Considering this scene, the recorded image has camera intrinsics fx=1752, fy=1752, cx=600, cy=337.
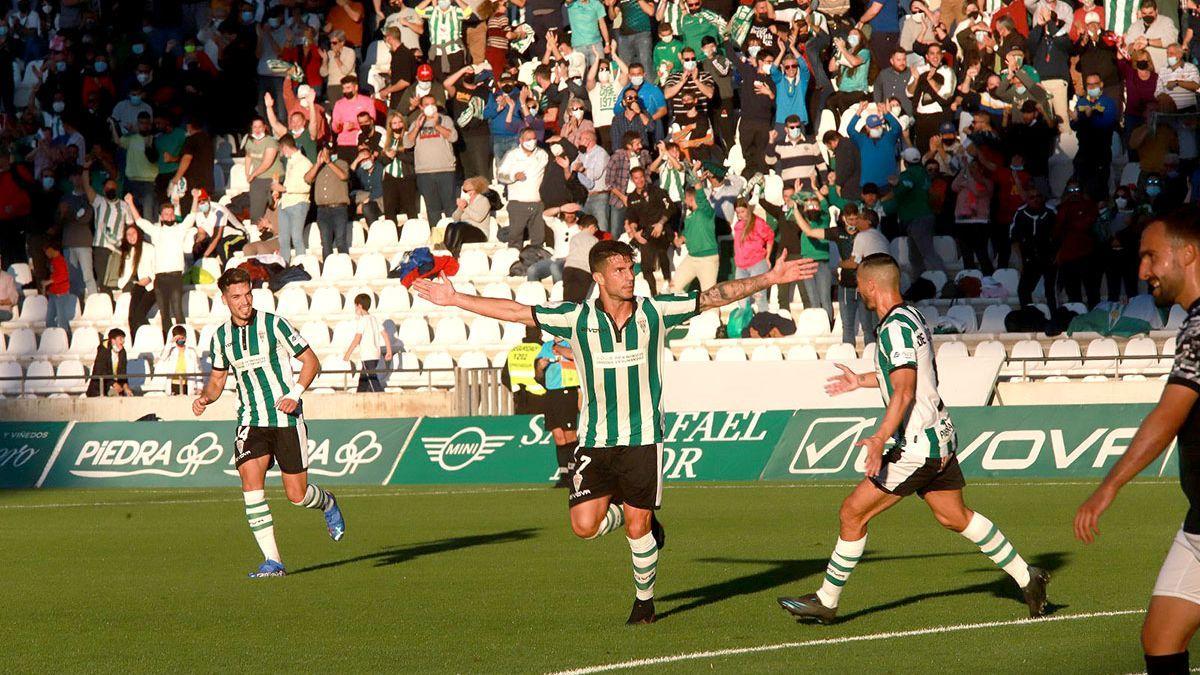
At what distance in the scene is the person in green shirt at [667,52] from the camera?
26273 mm

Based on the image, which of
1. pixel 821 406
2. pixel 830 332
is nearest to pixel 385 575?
pixel 821 406

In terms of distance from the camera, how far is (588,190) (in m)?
25.3

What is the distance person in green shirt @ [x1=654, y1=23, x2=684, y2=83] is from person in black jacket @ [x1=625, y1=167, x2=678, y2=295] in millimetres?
2403

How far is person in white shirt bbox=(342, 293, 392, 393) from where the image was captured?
83.7ft

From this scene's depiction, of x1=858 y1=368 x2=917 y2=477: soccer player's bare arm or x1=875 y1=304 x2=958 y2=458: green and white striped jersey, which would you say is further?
x1=875 y1=304 x2=958 y2=458: green and white striped jersey

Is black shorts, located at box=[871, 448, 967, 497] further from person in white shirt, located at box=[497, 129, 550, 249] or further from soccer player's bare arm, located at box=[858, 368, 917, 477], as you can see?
person in white shirt, located at box=[497, 129, 550, 249]

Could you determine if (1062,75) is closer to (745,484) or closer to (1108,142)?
(1108,142)

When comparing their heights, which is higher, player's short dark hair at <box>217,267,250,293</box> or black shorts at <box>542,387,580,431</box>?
player's short dark hair at <box>217,267,250,293</box>

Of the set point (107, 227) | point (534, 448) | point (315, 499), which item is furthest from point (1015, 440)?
point (107, 227)

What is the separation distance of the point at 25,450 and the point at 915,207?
12.8m

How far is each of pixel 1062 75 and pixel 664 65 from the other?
19.1 ft

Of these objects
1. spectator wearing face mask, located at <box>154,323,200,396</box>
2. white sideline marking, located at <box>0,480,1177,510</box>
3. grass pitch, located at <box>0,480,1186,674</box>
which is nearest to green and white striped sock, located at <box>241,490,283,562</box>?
grass pitch, located at <box>0,480,1186,674</box>

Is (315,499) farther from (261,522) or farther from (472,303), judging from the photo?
(472,303)

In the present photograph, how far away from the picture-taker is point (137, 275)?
29422mm
